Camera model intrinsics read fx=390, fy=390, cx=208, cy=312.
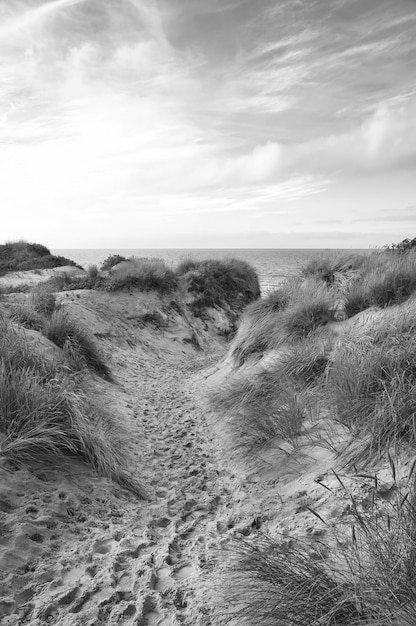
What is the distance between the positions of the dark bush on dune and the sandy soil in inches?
808

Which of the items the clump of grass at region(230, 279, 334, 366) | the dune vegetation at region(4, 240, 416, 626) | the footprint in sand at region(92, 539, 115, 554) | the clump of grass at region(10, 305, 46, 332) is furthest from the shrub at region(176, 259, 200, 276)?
the footprint in sand at region(92, 539, 115, 554)

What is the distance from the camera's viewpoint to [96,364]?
857 centimetres

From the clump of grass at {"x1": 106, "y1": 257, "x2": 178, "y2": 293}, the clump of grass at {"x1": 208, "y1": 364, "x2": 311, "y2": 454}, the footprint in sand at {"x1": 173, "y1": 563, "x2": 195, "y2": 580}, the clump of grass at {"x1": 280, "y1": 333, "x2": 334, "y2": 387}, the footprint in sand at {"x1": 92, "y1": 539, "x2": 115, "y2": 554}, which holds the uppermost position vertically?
the clump of grass at {"x1": 106, "y1": 257, "x2": 178, "y2": 293}

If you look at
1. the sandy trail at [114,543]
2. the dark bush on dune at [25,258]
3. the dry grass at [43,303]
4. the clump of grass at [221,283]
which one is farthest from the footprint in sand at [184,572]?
the dark bush on dune at [25,258]

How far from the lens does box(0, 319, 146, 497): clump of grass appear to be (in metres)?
3.93

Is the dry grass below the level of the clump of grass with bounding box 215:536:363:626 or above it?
above

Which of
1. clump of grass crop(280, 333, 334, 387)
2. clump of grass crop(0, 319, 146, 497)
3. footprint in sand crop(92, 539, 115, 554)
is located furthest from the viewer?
clump of grass crop(280, 333, 334, 387)

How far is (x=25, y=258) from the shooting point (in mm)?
26578

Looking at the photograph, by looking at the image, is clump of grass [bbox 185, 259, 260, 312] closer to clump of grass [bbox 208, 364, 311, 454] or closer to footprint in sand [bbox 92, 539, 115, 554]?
clump of grass [bbox 208, 364, 311, 454]

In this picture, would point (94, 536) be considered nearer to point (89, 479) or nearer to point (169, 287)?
point (89, 479)

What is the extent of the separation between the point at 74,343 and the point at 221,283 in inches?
397

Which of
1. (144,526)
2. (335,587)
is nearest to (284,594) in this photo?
(335,587)

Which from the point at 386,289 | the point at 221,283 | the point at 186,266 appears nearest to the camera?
the point at 386,289

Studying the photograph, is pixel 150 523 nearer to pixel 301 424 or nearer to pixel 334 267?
pixel 301 424
